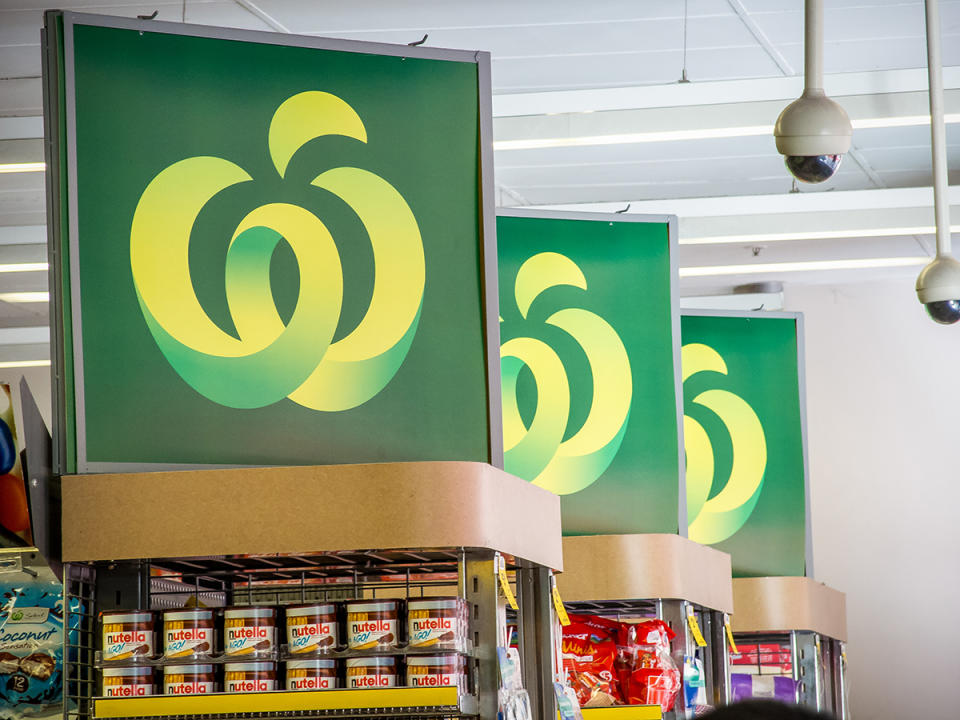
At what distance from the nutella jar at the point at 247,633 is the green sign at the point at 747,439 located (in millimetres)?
3689

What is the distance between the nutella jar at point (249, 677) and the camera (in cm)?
268

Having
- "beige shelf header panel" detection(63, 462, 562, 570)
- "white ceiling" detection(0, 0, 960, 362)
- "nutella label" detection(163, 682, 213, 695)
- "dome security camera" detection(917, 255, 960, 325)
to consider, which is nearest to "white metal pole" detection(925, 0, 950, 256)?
"dome security camera" detection(917, 255, 960, 325)

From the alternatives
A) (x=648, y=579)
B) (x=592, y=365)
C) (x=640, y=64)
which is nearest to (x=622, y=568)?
(x=648, y=579)

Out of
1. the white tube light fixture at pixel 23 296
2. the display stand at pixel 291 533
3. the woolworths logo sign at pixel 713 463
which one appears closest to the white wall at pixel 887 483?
the woolworths logo sign at pixel 713 463

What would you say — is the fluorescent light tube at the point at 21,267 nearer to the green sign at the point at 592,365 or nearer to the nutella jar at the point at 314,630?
the green sign at the point at 592,365

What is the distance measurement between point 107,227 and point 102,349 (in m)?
0.27

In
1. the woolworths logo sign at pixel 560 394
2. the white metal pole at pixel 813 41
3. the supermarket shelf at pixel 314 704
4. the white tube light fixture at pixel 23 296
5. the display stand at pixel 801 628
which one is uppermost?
the white tube light fixture at pixel 23 296

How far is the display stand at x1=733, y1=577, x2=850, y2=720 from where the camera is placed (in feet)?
21.1

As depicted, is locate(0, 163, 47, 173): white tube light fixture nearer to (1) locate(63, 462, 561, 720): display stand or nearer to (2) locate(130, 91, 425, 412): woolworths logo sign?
(2) locate(130, 91, 425, 412): woolworths logo sign

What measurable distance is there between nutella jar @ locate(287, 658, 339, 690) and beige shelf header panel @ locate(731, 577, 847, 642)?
3997 millimetres

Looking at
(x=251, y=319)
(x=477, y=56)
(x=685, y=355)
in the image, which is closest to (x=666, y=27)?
(x=685, y=355)

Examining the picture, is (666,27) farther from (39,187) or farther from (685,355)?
(39,187)

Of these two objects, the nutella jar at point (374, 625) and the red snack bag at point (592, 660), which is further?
the red snack bag at point (592, 660)

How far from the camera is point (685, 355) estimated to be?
624 cm
